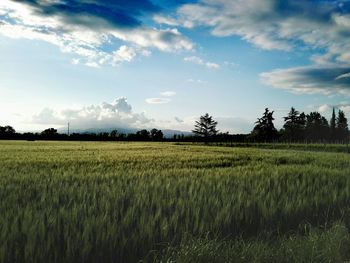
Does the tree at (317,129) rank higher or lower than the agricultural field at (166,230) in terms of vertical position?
higher

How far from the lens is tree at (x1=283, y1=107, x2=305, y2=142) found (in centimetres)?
10100

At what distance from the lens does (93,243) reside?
14.1 feet

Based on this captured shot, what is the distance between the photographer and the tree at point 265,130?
98.1 m

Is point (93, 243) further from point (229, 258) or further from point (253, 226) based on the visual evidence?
point (253, 226)

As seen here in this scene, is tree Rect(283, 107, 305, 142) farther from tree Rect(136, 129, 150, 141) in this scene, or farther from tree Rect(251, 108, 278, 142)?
tree Rect(136, 129, 150, 141)

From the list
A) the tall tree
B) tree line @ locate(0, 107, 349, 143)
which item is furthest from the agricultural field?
the tall tree

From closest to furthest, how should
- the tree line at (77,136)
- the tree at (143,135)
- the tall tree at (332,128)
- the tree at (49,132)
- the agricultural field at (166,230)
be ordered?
the agricultural field at (166,230)
the tree line at (77,136)
the tree at (49,132)
the tree at (143,135)
the tall tree at (332,128)

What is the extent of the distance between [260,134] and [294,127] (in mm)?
11403

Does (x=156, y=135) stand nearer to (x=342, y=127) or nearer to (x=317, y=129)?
(x=317, y=129)

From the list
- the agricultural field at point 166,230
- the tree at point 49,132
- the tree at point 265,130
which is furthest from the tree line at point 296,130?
the agricultural field at point 166,230

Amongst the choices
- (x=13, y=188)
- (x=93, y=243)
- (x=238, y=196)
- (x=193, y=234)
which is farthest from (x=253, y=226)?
→ (x=13, y=188)

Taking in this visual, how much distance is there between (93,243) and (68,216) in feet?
2.76

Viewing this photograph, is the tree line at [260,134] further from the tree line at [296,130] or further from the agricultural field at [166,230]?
the agricultural field at [166,230]

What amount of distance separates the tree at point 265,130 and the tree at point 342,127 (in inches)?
1063
